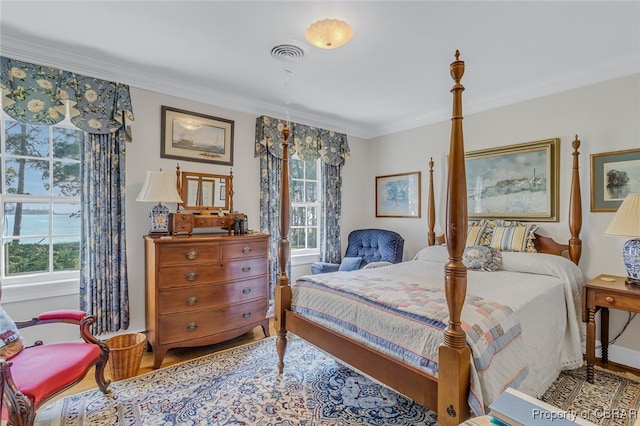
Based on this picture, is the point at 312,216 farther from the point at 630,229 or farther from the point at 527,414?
the point at 527,414

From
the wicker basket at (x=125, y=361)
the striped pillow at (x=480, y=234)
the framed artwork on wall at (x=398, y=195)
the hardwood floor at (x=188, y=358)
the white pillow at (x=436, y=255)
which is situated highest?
the framed artwork on wall at (x=398, y=195)

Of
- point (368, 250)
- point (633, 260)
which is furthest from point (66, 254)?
point (633, 260)

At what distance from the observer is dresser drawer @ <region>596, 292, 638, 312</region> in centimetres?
214

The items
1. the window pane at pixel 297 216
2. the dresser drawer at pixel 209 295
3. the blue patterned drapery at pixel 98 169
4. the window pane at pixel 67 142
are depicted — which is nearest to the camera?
the blue patterned drapery at pixel 98 169

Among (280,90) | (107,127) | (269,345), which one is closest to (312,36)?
(280,90)

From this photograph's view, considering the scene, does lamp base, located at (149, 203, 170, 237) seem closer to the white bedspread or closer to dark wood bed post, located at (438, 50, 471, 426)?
the white bedspread

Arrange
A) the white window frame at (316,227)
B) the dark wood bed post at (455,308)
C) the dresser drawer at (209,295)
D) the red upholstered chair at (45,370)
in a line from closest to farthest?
the dark wood bed post at (455,308), the red upholstered chair at (45,370), the dresser drawer at (209,295), the white window frame at (316,227)

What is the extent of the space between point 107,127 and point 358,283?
2.54m

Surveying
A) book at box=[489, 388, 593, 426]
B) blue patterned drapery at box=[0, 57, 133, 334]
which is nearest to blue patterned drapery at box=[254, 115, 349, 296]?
blue patterned drapery at box=[0, 57, 133, 334]

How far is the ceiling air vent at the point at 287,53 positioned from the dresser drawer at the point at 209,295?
2.05m

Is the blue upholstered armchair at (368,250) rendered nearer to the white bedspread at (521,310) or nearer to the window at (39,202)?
the white bedspread at (521,310)

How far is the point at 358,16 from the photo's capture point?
2.00 meters

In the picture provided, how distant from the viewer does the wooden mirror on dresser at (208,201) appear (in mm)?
3096

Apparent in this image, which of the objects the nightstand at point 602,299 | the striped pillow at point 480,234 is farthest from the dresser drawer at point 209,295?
the nightstand at point 602,299
